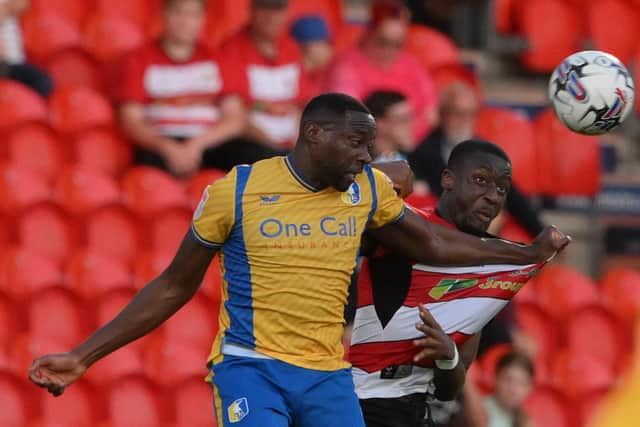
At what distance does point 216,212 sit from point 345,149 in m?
0.49

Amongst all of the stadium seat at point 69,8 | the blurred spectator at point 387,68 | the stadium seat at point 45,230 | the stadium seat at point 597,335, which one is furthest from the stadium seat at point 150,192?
the stadium seat at point 597,335

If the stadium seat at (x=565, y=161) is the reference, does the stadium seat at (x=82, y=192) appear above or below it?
above

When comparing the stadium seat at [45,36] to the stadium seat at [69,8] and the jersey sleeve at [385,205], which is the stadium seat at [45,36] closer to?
the stadium seat at [69,8]

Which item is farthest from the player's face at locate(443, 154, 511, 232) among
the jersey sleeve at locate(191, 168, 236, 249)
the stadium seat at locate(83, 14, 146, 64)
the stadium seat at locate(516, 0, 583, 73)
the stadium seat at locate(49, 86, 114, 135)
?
the stadium seat at locate(516, 0, 583, 73)

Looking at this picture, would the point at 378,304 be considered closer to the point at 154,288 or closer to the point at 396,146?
the point at 154,288

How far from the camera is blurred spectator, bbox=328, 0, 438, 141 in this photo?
929cm

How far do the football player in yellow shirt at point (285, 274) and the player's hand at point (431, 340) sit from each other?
11.8 inches

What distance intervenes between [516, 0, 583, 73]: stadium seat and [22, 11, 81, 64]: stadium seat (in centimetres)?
341

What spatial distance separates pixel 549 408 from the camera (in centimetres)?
862

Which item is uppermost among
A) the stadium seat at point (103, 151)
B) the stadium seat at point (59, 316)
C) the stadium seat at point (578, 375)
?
the stadium seat at point (103, 151)

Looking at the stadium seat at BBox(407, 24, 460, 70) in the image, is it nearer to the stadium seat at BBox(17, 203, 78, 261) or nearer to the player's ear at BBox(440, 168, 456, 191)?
the stadium seat at BBox(17, 203, 78, 261)

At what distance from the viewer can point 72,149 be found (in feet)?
28.8

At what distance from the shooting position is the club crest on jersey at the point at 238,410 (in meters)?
5.09

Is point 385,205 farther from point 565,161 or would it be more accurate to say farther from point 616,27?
point 616,27
